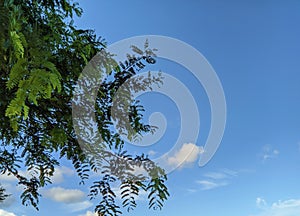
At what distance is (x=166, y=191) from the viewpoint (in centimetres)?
135

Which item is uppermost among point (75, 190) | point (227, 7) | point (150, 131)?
point (227, 7)

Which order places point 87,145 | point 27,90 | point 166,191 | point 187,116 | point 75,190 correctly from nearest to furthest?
point 27,90, point 166,191, point 87,145, point 187,116, point 75,190

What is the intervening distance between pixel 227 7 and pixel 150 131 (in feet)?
3.78

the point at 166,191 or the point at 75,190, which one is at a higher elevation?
the point at 75,190

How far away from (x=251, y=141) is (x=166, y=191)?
1.13 meters

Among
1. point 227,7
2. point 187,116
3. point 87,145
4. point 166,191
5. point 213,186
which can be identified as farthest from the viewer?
point 227,7

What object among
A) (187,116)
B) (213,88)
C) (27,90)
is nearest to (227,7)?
(213,88)

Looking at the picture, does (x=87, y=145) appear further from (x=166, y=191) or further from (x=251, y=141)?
(x=251, y=141)

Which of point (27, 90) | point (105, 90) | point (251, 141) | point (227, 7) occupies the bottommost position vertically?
point (27, 90)

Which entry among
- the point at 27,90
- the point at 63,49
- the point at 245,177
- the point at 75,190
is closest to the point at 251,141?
the point at 245,177

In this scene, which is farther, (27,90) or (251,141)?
(251,141)

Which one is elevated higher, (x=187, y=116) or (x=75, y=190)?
(x=187, y=116)

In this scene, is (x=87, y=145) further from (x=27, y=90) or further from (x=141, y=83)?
(x=27, y=90)

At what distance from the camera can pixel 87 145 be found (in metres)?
1.48
